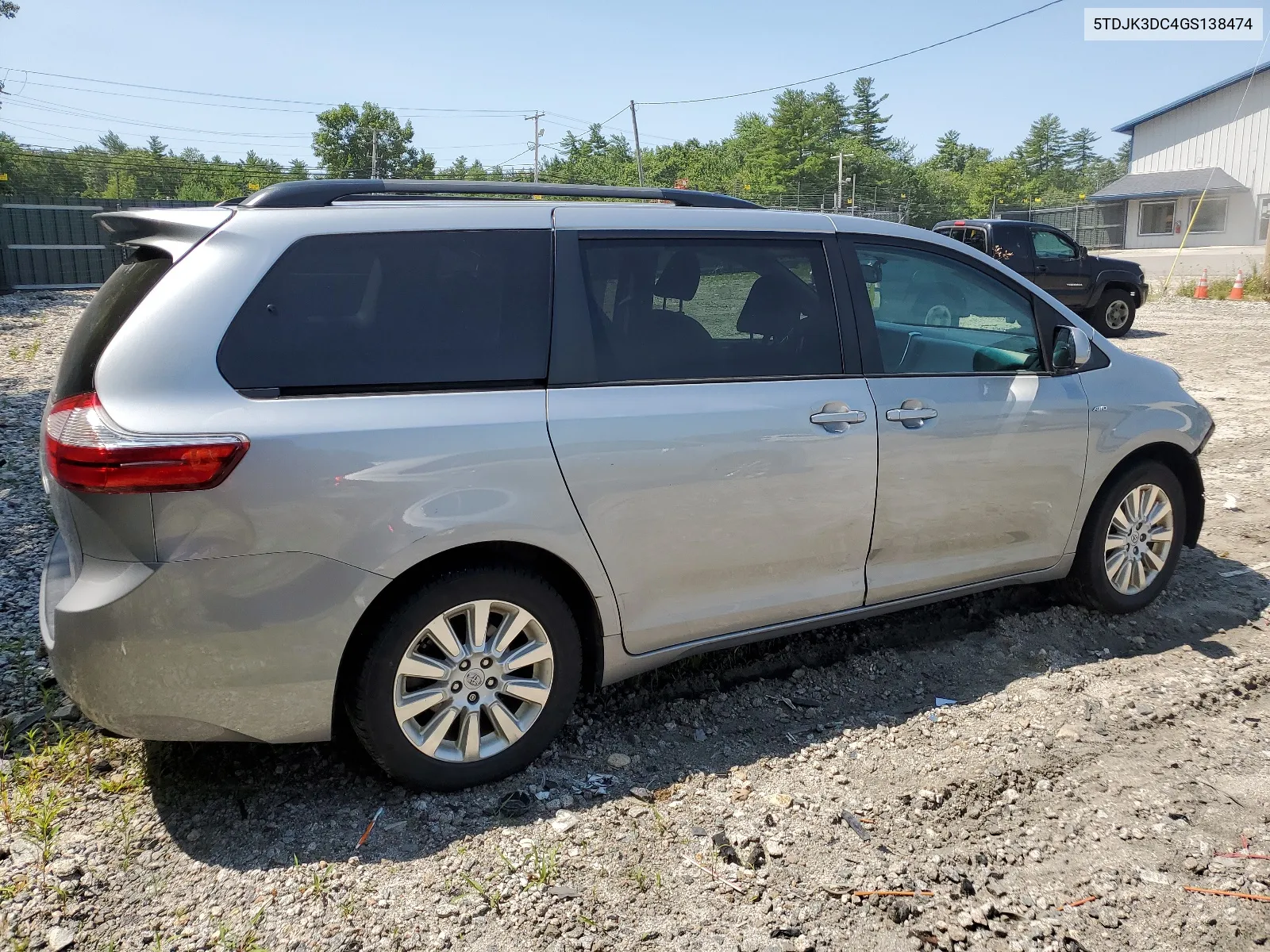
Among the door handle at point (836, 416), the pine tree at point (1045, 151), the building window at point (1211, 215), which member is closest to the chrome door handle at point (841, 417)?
the door handle at point (836, 416)

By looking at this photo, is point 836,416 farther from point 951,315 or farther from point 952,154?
point 952,154

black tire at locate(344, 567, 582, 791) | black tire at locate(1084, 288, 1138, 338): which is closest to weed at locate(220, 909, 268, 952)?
black tire at locate(344, 567, 582, 791)

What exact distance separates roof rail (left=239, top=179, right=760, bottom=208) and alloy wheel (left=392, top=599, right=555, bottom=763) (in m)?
1.40

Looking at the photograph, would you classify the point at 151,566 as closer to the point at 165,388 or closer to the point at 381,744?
the point at 165,388

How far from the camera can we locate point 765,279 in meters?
3.79

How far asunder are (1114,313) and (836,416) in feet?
53.5

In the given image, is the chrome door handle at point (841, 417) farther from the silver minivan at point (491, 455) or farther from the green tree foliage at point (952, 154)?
the green tree foliage at point (952, 154)

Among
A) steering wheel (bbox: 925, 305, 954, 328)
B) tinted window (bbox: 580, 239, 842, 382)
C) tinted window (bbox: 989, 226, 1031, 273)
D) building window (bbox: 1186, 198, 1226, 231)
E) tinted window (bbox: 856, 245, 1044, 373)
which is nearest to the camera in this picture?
tinted window (bbox: 580, 239, 842, 382)

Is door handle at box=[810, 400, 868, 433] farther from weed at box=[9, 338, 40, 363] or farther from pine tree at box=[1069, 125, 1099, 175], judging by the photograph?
pine tree at box=[1069, 125, 1099, 175]

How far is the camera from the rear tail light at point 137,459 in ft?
8.65

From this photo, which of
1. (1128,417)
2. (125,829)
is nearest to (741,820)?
(125,829)

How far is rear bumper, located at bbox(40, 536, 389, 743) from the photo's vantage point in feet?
8.87

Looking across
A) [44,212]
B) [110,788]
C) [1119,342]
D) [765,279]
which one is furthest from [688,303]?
[44,212]

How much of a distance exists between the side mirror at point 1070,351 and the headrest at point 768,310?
1342mm
